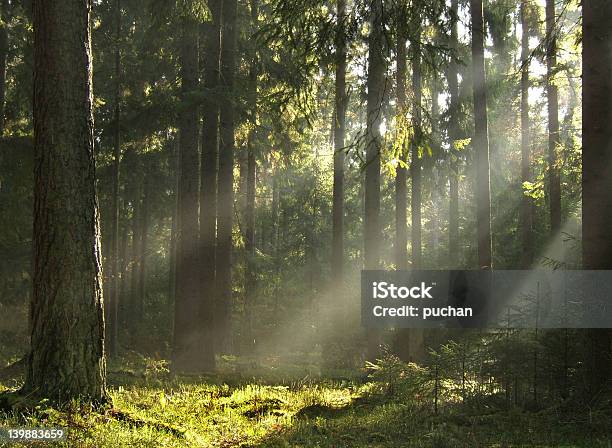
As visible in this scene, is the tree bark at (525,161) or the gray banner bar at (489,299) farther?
the tree bark at (525,161)

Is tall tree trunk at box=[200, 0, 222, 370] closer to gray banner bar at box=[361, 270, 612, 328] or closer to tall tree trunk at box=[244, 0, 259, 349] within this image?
tall tree trunk at box=[244, 0, 259, 349]

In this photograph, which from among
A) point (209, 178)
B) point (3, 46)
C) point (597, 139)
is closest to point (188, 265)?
point (209, 178)

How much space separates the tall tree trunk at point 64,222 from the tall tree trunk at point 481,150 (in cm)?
998

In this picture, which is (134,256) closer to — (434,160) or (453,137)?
(434,160)

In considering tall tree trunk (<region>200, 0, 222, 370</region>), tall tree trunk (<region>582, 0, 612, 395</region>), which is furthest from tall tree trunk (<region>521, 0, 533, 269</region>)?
tall tree trunk (<region>582, 0, 612, 395</region>)

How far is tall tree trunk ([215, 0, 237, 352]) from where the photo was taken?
1378cm

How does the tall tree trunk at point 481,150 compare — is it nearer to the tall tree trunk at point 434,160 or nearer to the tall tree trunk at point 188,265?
the tall tree trunk at point 434,160

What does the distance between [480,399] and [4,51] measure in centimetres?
1569

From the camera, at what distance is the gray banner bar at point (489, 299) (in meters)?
7.28

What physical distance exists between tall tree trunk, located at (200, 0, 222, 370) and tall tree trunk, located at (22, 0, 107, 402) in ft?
19.6

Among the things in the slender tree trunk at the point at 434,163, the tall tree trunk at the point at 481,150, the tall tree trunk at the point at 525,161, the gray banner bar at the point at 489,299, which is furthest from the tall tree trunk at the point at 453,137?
the tall tree trunk at the point at 525,161

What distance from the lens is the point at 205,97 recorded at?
12.3 meters

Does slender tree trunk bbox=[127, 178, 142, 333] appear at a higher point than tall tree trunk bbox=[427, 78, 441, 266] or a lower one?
lower

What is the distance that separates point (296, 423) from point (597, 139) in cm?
554
